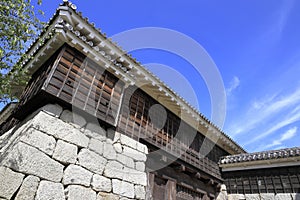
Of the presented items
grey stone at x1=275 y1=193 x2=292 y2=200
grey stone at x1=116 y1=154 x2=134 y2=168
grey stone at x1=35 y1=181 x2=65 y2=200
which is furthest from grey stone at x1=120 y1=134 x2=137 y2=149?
grey stone at x1=275 y1=193 x2=292 y2=200

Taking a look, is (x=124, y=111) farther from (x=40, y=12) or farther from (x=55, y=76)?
(x=40, y=12)

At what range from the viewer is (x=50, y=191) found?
347cm

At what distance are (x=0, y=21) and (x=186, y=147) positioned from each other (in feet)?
21.2

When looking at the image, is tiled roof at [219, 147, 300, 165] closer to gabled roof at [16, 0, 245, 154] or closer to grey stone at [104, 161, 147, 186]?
gabled roof at [16, 0, 245, 154]

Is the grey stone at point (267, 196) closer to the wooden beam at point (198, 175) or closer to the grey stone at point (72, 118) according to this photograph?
the wooden beam at point (198, 175)

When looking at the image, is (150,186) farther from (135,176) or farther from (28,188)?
(28,188)

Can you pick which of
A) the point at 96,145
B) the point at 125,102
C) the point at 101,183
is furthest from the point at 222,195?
the point at 96,145

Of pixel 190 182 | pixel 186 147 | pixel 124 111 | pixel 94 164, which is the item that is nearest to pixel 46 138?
pixel 94 164

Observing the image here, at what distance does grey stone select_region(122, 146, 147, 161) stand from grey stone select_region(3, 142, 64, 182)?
178 centimetres

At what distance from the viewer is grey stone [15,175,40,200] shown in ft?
10.3

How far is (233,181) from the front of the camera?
912cm

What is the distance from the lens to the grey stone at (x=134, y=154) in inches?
204

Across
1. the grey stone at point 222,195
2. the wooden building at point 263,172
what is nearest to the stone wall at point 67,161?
the grey stone at point 222,195

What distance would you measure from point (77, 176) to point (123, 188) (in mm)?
1229
